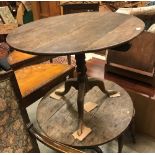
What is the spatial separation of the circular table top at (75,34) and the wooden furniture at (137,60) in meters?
0.38

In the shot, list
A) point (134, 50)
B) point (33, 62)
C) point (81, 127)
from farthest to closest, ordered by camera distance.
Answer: point (33, 62) → point (134, 50) → point (81, 127)

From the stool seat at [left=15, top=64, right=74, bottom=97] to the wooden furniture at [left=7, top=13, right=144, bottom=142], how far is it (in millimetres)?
275

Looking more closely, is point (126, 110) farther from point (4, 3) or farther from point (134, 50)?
point (4, 3)

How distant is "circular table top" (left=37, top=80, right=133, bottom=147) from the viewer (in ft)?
4.80

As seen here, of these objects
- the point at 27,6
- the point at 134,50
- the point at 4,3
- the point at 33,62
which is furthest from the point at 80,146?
the point at 4,3

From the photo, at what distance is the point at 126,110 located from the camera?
1622mm

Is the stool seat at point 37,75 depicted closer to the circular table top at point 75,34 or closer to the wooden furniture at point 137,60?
the wooden furniture at point 137,60

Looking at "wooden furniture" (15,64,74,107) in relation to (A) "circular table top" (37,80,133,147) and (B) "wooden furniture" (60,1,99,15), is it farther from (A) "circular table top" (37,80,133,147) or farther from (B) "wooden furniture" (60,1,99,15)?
(B) "wooden furniture" (60,1,99,15)

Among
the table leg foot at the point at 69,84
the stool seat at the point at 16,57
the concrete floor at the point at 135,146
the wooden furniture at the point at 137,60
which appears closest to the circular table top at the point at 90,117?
the table leg foot at the point at 69,84

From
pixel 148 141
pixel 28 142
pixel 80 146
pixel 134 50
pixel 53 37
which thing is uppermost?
pixel 53 37

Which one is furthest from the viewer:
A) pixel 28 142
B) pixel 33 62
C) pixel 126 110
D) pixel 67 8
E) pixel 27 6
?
pixel 27 6

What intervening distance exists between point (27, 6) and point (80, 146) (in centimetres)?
375

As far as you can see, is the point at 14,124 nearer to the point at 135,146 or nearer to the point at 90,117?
the point at 90,117

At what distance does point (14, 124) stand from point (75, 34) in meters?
0.60
